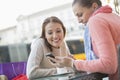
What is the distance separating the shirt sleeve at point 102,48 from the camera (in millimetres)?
1356

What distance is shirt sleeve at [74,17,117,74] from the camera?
1.36m

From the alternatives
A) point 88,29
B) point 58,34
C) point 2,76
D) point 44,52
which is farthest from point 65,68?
point 2,76

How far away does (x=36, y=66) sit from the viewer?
6.17ft

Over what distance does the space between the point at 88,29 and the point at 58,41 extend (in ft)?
2.15

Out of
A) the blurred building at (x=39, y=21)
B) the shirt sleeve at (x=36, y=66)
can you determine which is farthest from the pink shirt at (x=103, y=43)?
the blurred building at (x=39, y=21)

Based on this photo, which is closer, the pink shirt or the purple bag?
the pink shirt

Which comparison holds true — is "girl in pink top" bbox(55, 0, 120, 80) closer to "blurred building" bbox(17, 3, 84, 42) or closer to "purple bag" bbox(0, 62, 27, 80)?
"purple bag" bbox(0, 62, 27, 80)

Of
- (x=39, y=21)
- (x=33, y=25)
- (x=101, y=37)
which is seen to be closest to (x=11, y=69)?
(x=101, y=37)

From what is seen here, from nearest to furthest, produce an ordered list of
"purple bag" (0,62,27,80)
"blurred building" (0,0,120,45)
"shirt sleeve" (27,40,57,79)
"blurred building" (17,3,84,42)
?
1. "shirt sleeve" (27,40,57,79)
2. "purple bag" (0,62,27,80)
3. "blurred building" (0,0,120,45)
4. "blurred building" (17,3,84,42)

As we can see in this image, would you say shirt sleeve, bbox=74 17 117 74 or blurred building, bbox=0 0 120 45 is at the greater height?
blurred building, bbox=0 0 120 45

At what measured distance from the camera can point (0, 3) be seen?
171 inches

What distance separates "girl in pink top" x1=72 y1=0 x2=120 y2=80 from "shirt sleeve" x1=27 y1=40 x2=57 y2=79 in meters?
0.47

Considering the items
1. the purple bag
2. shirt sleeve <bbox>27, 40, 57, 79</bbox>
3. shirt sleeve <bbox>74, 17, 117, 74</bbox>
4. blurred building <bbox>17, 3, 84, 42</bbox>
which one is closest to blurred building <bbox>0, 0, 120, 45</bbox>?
blurred building <bbox>17, 3, 84, 42</bbox>

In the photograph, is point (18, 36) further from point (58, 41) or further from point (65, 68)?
point (65, 68)
